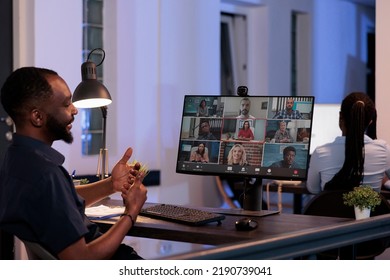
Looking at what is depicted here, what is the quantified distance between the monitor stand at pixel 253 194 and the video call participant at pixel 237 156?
8cm

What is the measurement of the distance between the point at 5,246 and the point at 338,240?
92.0 inches

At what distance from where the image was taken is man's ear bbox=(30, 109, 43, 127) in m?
2.25

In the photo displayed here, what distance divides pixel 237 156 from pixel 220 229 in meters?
0.55

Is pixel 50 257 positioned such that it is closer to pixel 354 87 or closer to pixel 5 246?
pixel 5 246

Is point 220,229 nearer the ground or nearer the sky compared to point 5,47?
nearer the ground

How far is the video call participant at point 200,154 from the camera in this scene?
3287 millimetres

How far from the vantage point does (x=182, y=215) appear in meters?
2.92

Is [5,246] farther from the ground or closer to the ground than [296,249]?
closer to the ground

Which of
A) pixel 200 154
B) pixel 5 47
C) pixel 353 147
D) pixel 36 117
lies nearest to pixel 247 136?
pixel 200 154

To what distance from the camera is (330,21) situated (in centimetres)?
831

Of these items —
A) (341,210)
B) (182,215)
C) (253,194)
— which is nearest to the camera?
(182,215)

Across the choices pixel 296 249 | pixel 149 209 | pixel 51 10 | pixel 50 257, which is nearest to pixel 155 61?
pixel 51 10

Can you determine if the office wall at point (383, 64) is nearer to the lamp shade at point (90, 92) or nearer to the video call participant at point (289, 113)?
the video call participant at point (289, 113)

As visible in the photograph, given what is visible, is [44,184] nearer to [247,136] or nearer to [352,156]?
[247,136]
